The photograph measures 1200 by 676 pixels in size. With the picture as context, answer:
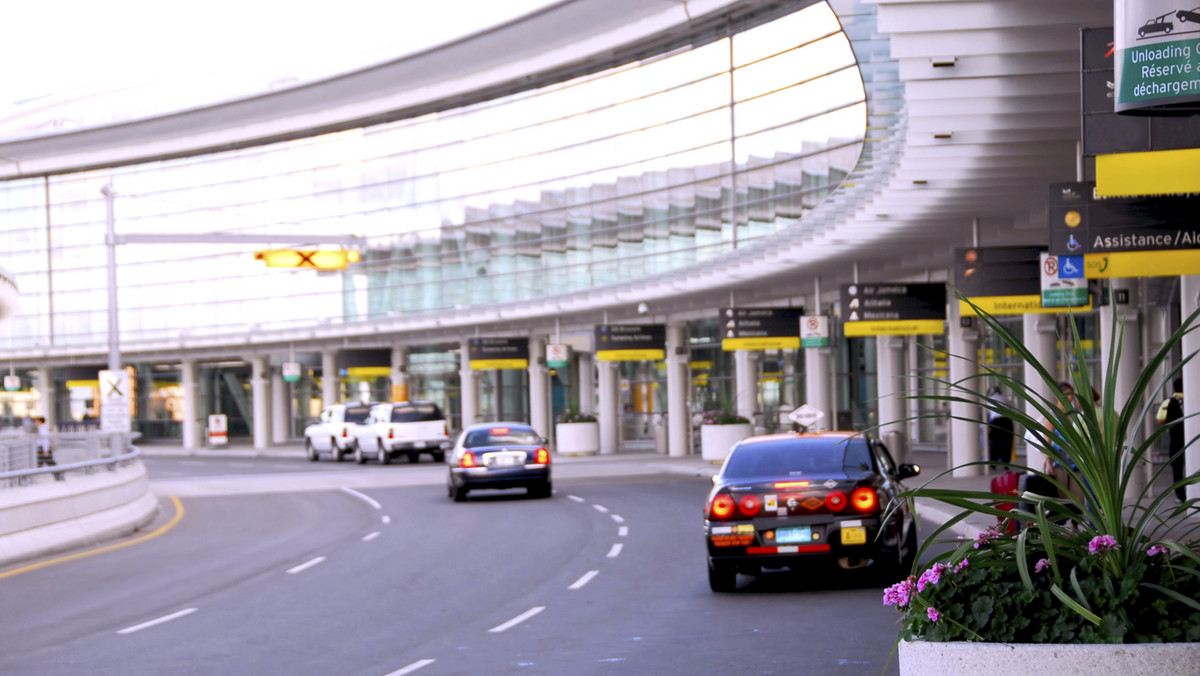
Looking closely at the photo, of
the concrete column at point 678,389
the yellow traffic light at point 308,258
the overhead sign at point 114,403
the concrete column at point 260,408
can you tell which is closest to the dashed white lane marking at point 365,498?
the overhead sign at point 114,403

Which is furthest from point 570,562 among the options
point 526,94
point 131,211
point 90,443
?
point 131,211

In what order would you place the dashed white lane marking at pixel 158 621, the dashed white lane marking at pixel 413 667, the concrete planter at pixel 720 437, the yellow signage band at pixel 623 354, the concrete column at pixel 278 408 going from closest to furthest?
the dashed white lane marking at pixel 413 667 → the dashed white lane marking at pixel 158 621 → the concrete planter at pixel 720 437 → the yellow signage band at pixel 623 354 → the concrete column at pixel 278 408

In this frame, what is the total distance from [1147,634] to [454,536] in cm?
1571

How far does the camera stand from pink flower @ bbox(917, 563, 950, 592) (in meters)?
6.33

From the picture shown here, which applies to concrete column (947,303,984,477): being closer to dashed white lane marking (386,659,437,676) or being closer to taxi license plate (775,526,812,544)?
taxi license plate (775,526,812,544)

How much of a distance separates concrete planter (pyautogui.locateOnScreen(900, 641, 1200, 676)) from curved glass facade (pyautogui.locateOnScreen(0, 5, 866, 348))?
2461cm

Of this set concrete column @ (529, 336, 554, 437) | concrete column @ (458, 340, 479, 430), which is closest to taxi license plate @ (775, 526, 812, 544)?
concrete column @ (529, 336, 554, 437)

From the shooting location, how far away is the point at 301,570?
17172 mm

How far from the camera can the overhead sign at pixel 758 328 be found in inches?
1421

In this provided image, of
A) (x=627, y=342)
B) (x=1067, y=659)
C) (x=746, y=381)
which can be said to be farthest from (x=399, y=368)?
(x=1067, y=659)

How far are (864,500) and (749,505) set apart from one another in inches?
39.6

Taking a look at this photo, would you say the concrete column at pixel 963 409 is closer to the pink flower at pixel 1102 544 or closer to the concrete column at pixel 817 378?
the concrete column at pixel 817 378

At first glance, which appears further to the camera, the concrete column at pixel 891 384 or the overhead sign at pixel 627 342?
the overhead sign at pixel 627 342

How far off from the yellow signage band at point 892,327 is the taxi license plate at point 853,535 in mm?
16114
